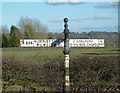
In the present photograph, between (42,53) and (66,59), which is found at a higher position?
(66,59)

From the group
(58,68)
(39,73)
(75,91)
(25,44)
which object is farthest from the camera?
(25,44)

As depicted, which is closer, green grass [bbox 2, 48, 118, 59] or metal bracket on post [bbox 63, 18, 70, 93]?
metal bracket on post [bbox 63, 18, 70, 93]

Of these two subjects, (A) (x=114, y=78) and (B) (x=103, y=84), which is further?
(A) (x=114, y=78)

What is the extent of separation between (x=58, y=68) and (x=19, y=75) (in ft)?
5.34

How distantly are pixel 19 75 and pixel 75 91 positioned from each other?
9.43 ft

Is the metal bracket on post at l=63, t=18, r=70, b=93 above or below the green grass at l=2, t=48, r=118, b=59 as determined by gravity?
above

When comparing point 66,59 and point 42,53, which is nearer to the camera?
point 66,59

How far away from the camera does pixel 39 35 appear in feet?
271

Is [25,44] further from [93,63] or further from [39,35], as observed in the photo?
[93,63]

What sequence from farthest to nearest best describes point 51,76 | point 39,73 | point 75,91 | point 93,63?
point 93,63, point 39,73, point 51,76, point 75,91

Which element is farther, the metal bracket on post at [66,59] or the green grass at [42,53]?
the green grass at [42,53]

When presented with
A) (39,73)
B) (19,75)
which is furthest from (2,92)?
(39,73)

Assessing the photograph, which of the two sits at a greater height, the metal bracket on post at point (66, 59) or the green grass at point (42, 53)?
the metal bracket on post at point (66, 59)

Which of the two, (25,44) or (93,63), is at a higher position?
(93,63)
